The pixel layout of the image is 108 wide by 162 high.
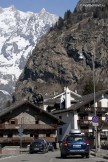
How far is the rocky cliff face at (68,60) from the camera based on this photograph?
557 feet

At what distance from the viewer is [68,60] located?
177375mm

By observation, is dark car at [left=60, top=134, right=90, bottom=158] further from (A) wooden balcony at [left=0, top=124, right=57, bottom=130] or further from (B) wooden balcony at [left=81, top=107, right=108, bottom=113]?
(B) wooden balcony at [left=81, top=107, right=108, bottom=113]

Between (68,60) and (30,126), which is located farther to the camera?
(68,60)

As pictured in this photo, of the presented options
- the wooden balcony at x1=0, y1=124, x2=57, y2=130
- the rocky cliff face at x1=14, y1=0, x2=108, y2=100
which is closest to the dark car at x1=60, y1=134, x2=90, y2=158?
the wooden balcony at x1=0, y1=124, x2=57, y2=130

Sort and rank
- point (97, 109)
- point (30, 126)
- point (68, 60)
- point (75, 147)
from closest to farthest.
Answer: point (75, 147)
point (30, 126)
point (97, 109)
point (68, 60)

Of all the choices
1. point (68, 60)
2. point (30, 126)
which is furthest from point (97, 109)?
point (68, 60)

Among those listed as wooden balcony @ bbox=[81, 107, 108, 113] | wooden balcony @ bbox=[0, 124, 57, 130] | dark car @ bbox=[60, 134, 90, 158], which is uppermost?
wooden balcony @ bbox=[81, 107, 108, 113]

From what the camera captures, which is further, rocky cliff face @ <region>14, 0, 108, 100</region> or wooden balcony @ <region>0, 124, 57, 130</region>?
rocky cliff face @ <region>14, 0, 108, 100</region>

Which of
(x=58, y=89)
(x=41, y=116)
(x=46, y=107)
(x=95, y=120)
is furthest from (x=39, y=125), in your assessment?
(x=58, y=89)

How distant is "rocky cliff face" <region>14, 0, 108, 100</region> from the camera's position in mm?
169875

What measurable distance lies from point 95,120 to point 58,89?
12755 centimetres

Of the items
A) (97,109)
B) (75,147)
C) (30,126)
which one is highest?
(97,109)

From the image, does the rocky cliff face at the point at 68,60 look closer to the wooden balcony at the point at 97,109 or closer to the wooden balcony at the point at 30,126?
the wooden balcony at the point at 97,109

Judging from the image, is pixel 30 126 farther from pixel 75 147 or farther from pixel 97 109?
pixel 75 147
